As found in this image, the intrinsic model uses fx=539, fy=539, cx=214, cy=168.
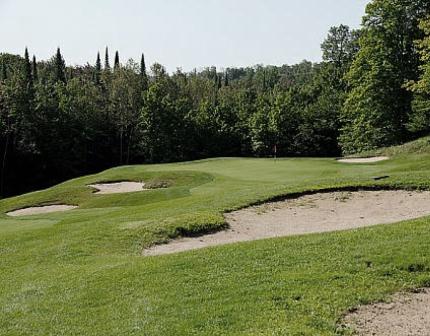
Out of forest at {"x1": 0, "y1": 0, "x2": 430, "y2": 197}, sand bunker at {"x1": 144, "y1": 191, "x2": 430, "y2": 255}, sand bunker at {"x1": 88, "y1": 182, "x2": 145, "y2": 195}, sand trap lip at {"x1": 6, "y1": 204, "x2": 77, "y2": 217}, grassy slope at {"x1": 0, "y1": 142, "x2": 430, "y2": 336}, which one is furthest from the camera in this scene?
forest at {"x1": 0, "y1": 0, "x2": 430, "y2": 197}

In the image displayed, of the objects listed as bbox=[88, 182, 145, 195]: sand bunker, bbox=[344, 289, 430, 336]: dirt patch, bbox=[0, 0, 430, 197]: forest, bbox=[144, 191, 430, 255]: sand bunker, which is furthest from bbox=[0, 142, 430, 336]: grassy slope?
bbox=[0, 0, 430, 197]: forest

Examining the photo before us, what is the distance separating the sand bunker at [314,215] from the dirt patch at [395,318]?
6.03m

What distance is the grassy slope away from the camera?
8.52m

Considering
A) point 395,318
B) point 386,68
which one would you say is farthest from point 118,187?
point 386,68

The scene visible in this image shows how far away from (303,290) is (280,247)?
3.07 meters

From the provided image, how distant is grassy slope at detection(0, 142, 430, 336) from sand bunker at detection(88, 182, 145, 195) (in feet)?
47.0

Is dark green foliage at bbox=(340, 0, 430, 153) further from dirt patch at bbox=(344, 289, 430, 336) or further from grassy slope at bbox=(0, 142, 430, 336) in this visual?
dirt patch at bbox=(344, 289, 430, 336)

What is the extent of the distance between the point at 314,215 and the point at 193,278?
286 inches

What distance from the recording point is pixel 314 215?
55.7 ft

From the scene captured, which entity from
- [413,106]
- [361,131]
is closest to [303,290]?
[413,106]

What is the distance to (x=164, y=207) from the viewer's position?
20625mm

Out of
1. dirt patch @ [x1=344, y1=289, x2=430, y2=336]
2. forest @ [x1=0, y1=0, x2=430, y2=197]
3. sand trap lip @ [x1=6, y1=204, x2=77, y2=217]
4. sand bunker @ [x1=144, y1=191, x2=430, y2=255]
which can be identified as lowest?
sand trap lip @ [x1=6, y1=204, x2=77, y2=217]

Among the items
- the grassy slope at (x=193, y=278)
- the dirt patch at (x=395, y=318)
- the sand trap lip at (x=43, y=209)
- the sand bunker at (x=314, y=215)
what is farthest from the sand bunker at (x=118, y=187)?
the dirt patch at (x=395, y=318)

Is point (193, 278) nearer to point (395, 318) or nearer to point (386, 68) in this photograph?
point (395, 318)
